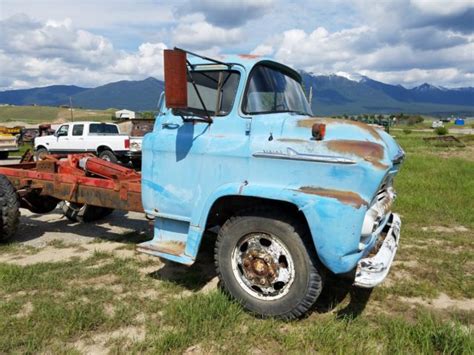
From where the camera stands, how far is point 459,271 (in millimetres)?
4828

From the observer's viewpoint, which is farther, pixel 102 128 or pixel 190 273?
pixel 102 128

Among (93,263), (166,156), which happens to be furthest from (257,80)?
(93,263)

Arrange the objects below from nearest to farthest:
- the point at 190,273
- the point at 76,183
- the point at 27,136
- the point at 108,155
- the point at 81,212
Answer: the point at 190,273 → the point at 76,183 → the point at 81,212 → the point at 108,155 → the point at 27,136

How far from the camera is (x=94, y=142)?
15930 mm

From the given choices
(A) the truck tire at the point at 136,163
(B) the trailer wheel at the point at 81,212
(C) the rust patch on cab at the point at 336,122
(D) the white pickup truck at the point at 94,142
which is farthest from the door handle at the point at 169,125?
(A) the truck tire at the point at 136,163

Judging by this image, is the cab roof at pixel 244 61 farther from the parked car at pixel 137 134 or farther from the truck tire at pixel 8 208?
the parked car at pixel 137 134

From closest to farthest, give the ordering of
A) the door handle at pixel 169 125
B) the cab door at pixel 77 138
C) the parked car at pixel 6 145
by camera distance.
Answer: the door handle at pixel 169 125
the cab door at pixel 77 138
the parked car at pixel 6 145

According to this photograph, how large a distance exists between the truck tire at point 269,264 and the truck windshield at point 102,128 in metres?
14.0

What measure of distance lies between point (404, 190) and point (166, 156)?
7.22m

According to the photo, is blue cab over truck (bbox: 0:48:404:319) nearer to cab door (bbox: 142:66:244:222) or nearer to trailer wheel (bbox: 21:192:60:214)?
cab door (bbox: 142:66:244:222)

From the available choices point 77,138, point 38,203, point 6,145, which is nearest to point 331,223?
point 38,203

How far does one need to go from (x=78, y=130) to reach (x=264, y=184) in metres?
14.8

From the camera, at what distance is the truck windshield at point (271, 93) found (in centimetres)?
377

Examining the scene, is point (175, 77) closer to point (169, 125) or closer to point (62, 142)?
point (169, 125)
